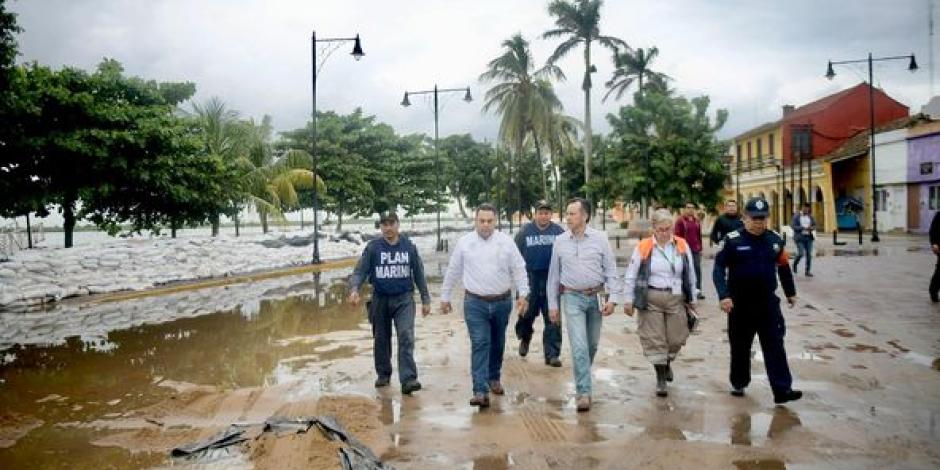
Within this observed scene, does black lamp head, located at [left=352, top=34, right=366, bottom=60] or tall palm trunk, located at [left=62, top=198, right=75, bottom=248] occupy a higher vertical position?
black lamp head, located at [left=352, top=34, right=366, bottom=60]

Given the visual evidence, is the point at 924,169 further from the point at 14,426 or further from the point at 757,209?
the point at 14,426

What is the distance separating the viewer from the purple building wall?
108ft

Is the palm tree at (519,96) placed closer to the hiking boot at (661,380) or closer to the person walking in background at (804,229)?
the person walking in background at (804,229)

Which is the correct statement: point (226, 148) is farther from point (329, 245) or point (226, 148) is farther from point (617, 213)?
point (617, 213)

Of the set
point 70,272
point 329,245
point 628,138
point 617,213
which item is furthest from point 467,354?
point 617,213

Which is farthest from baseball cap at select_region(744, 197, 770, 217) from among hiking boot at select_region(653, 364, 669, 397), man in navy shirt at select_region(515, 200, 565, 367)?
man in navy shirt at select_region(515, 200, 565, 367)

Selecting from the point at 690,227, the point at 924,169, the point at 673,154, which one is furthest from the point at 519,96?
the point at 690,227

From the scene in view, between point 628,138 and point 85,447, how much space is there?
→ 26766mm

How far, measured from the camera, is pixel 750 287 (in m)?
5.95

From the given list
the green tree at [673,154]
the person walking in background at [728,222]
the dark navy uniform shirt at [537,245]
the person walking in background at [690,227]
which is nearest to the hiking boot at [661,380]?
the dark navy uniform shirt at [537,245]

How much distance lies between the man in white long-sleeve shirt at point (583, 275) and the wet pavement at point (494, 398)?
2.32 ft

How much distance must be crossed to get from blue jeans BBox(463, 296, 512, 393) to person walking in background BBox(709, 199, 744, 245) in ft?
20.3

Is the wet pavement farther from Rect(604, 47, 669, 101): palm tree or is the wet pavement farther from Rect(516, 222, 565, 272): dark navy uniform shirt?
Rect(604, 47, 669, 101): palm tree

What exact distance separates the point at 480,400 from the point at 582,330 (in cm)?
107
